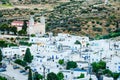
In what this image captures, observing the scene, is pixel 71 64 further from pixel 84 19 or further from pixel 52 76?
pixel 84 19

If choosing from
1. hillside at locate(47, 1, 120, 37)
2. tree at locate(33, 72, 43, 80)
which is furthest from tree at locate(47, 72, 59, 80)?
hillside at locate(47, 1, 120, 37)

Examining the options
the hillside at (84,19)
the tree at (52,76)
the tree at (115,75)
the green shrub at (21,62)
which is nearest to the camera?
the tree at (52,76)

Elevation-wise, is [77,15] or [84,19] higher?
[77,15]

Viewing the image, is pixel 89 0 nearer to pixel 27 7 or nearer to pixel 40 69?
pixel 27 7

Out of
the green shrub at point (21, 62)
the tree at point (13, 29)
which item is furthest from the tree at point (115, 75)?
the tree at point (13, 29)

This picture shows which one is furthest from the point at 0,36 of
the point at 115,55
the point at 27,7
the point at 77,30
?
the point at 27,7

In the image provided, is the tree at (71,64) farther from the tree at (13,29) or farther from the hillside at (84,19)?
the hillside at (84,19)

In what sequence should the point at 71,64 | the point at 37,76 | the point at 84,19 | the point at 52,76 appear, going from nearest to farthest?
the point at 52,76 < the point at 37,76 < the point at 71,64 < the point at 84,19

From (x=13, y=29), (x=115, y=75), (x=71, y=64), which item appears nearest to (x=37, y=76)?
(x=71, y=64)

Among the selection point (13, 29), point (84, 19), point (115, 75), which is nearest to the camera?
point (115, 75)

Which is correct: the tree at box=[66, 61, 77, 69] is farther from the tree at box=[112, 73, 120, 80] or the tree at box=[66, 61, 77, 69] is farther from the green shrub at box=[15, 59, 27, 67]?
the green shrub at box=[15, 59, 27, 67]

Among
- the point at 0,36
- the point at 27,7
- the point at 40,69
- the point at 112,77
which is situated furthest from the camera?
the point at 27,7
